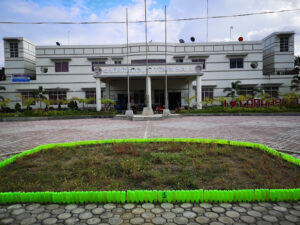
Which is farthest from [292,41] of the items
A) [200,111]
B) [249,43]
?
[200,111]

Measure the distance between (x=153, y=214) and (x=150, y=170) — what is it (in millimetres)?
1525

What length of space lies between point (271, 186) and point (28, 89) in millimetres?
29041

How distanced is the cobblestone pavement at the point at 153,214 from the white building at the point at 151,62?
23.1m

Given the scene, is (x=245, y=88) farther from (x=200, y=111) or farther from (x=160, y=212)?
(x=160, y=212)

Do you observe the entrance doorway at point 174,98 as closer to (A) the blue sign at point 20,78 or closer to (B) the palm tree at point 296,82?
(B) the palm tree at point 296,82

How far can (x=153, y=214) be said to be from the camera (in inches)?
112

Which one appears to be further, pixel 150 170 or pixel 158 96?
pixel 158 96

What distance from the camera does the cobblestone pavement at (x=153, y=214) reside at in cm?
268

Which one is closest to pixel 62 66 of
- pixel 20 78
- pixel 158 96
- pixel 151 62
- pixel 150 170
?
pixel 20 78

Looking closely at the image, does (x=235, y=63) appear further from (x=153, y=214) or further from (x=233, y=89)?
(x=153, y=214)

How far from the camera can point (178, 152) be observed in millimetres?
5891

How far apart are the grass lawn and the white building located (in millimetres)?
20522

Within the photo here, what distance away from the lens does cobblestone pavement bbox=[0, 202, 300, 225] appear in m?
2.68

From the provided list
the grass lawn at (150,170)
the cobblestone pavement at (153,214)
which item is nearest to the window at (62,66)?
the grass lawn at (150,170)
